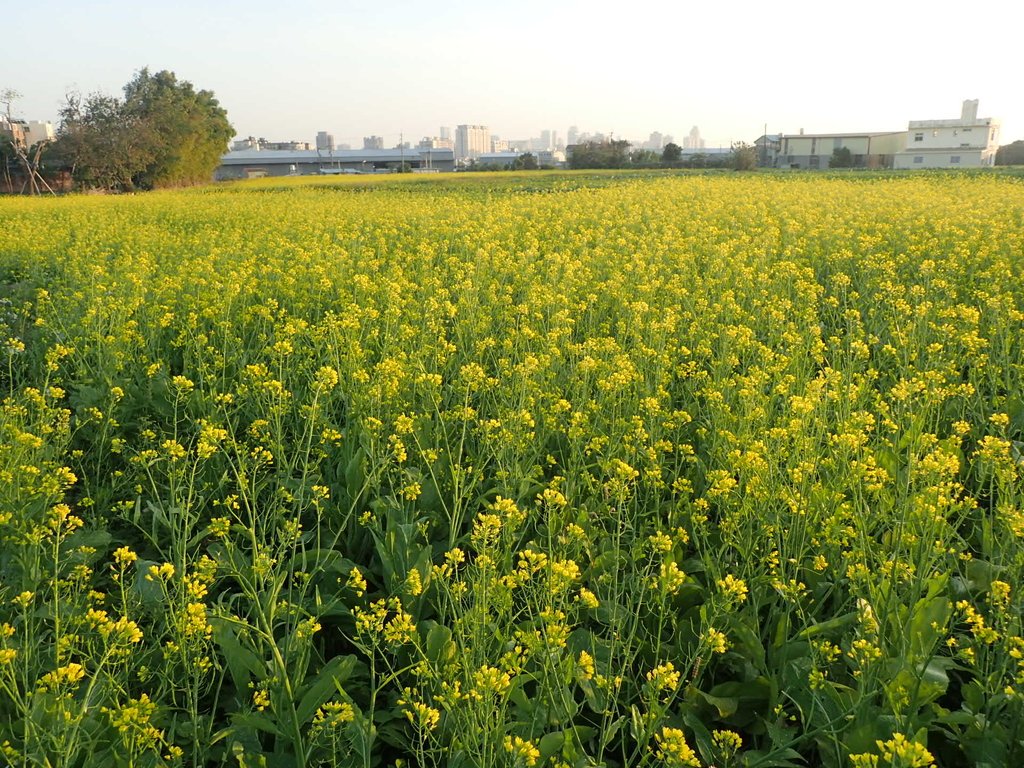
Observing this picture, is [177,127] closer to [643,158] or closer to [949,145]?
[643,158]

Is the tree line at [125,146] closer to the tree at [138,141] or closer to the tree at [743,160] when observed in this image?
the tree at [138,141]

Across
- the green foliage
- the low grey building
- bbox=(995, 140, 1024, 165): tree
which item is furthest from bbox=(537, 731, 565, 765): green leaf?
the low grey building

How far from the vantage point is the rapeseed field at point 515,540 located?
7.07 ft

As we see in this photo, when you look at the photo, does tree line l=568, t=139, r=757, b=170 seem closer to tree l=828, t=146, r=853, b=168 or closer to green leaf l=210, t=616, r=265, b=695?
tree l=828, t=146, r=853, b=168

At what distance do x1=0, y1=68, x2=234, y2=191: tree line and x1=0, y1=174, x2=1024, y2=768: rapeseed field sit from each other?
4463cm

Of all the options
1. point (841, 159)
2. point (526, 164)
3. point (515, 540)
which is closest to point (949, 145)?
point (841, 159)

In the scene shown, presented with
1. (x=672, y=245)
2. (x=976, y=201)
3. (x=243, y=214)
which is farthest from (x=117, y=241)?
(x=976, y=201)

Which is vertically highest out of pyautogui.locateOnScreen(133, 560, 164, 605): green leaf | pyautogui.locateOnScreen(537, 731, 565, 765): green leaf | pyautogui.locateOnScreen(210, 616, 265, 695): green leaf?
pyautogui.locateOnScreen(133, 560, 164, 605): green leaf

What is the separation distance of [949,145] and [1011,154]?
7889mm

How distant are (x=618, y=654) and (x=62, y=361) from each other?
523 centimetres

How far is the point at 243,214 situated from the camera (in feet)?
55.2

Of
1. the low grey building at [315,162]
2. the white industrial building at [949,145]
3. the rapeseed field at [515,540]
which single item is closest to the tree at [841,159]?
the white industrial building at [949,145]

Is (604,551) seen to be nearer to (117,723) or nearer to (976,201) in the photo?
(117,723)

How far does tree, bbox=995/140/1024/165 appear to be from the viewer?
68.8 m
